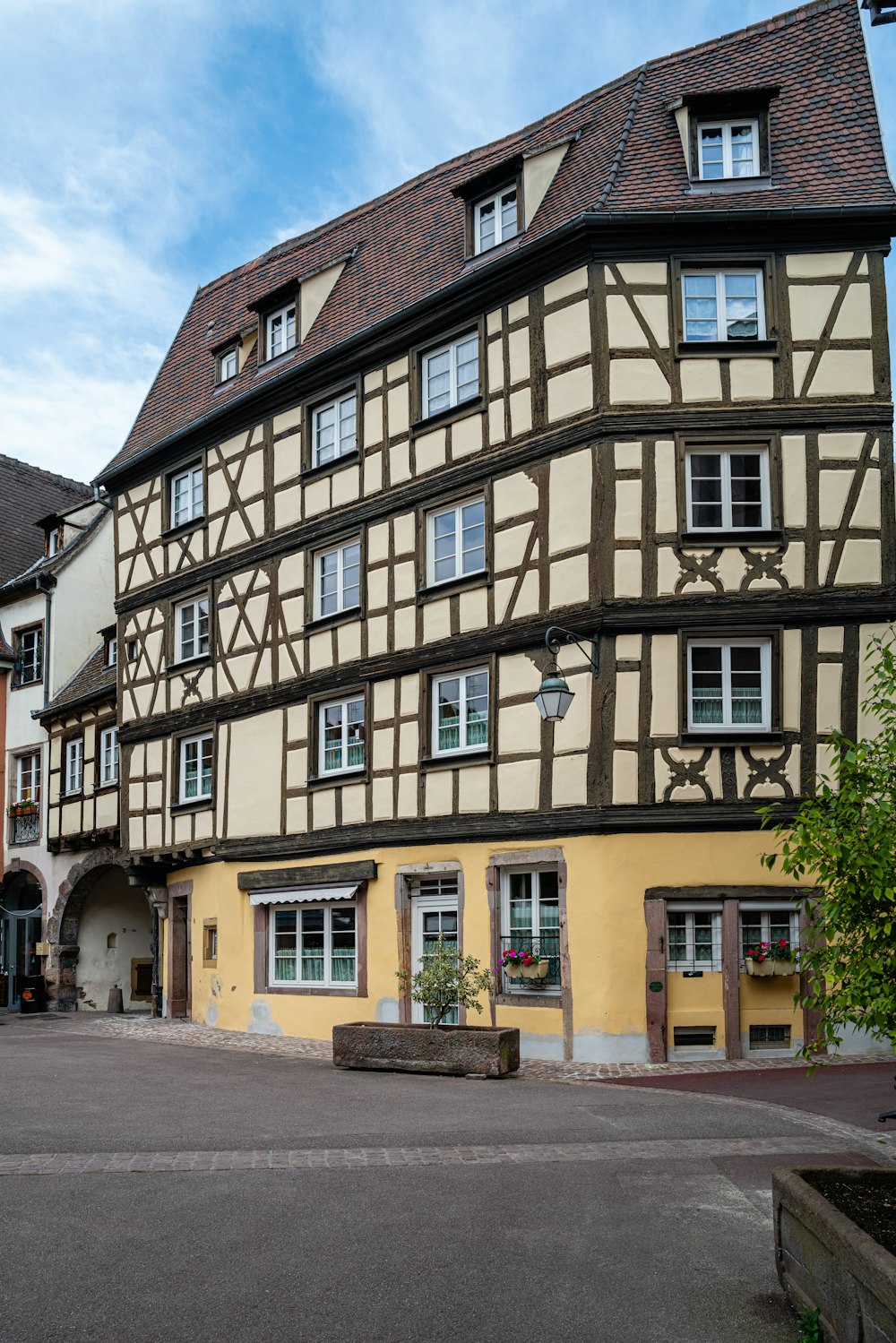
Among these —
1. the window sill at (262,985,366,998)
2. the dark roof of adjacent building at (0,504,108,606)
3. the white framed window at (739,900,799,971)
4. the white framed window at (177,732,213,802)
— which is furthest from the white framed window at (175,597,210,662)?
the white framed window at (739,900,799,971)

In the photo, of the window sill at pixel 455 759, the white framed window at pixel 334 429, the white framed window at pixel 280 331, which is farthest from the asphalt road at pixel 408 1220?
the white framed window at pixel 280 331

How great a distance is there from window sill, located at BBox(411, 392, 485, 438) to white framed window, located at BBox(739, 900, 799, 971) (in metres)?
7.34

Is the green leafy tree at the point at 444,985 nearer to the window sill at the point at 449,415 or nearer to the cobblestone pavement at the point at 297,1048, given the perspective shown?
the cobblestone pavement at the point at 297,1048

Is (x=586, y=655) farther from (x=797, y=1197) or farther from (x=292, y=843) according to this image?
(x=797, y=1197)

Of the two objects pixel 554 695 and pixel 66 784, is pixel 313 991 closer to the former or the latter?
pixel 554 695

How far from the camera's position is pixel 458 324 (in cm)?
1927

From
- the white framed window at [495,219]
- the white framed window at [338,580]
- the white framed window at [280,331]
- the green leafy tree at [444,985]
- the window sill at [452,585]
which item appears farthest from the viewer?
the white framed window at [280,331]

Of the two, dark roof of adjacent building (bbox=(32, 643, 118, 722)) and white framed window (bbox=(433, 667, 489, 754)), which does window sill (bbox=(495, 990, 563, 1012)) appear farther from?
dark roof of adjacent building (bbox=(32, 643, 118, 722))

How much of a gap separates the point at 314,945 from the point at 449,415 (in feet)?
26.5

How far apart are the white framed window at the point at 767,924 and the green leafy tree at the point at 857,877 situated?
1003 centimetres

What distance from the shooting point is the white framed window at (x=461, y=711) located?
1828cm

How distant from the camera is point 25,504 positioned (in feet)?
124

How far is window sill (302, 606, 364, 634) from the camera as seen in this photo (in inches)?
801

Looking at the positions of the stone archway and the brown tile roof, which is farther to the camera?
the stone archway
